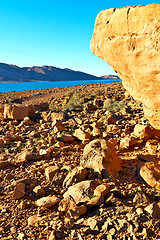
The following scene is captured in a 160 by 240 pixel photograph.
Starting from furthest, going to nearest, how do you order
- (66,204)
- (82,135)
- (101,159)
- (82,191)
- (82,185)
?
(82,135) → (101,159) → (82,185) → (82,191) → (66,204)

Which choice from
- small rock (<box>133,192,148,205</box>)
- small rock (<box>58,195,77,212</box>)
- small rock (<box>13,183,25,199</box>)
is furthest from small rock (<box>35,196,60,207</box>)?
small rock (<box>133,192,148,205</box>)

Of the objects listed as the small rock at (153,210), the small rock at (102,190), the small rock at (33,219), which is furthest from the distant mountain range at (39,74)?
the small rock at (153,210)

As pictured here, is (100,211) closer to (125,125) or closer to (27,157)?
(27,157)

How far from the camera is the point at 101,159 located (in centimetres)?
408

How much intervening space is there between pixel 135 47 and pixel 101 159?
7.20 ft

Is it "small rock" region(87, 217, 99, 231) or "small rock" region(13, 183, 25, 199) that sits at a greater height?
"small rock" region(87, 217, 99, 231)

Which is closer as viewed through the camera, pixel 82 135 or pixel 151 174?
pixel 151 174

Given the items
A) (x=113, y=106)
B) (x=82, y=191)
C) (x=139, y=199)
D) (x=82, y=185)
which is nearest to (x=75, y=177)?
(x=82, y=185)

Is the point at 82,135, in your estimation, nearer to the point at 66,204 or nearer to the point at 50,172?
the point at 50,172

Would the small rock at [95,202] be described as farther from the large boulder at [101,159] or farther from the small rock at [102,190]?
the large boulder at [101,159]

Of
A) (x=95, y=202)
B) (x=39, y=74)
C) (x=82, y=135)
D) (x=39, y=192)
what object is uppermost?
(x=39, y=74)

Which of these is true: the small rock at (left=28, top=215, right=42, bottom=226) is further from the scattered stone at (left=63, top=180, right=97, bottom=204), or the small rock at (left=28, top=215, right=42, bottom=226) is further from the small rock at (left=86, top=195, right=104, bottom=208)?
the small rock at (left=86, top=195, right=104, bottom=208)

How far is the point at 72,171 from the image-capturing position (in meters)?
4.04

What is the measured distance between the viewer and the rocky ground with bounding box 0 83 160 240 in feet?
9.60
